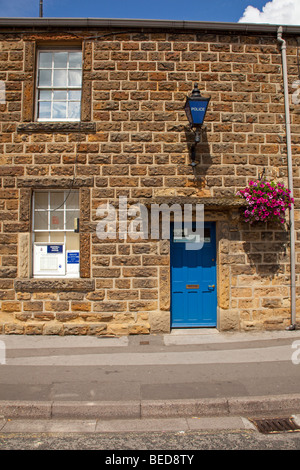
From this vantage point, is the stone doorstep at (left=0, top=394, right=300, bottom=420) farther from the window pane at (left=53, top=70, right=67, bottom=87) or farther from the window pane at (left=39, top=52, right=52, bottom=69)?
the window pane at (left=39, top=52, right=52, bottom=69)

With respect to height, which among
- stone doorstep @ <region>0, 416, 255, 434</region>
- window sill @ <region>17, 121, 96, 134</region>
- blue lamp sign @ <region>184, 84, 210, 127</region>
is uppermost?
blue lamp sign @ <region>184, 84, 210, 127</region>

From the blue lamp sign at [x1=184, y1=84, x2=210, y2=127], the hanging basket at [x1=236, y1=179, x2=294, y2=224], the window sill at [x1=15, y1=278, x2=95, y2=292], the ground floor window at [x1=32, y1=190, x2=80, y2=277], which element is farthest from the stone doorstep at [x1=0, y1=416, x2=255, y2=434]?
the blue lamp sign at [x1=184, y1=84, x2=210, y2=127]

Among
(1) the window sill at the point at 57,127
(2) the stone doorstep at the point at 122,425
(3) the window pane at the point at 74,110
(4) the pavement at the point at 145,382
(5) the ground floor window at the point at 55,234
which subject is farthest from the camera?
(3) the window pane at the point at 74,110

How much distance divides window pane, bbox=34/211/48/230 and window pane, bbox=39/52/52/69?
10.5 ft

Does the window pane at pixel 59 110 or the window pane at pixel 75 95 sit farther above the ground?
the window pane at pixel 75 95

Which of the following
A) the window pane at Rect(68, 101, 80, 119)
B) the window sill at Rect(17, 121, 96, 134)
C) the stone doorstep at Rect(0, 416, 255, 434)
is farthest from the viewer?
the window pane at Rect(68, 101, 80, 119)

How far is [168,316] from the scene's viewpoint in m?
6.98

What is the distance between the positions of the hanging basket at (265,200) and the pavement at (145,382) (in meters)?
2.44

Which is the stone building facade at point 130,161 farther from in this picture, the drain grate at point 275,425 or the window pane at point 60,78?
the drain grate at point 275,425

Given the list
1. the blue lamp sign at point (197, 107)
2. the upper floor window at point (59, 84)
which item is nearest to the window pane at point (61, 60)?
the upper floor window at point (59, 84)

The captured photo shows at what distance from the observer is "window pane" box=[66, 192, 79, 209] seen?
286 inches

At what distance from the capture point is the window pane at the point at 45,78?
7453 mm

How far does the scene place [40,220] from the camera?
7.25 m
